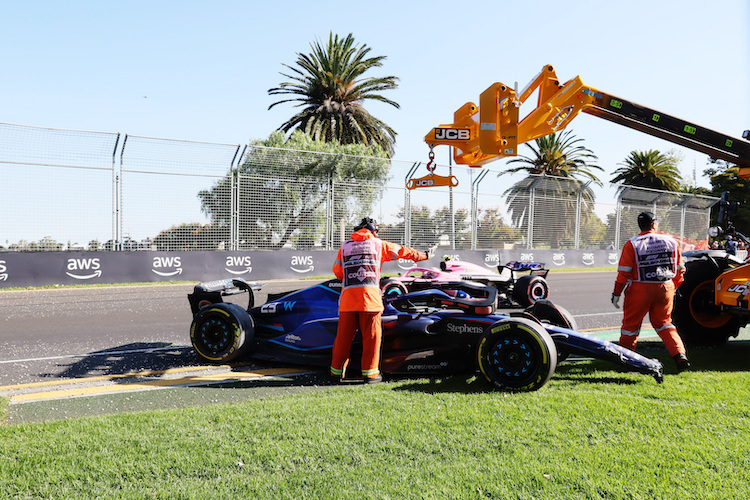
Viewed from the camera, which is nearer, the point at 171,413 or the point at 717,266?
the point at 171,413

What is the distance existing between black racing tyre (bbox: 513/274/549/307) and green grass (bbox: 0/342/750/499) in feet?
16.9

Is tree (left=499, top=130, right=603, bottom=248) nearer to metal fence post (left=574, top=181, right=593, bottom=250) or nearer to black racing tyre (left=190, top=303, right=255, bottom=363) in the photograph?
metal fence post (left=574, top=181, right=593, bottom=250)

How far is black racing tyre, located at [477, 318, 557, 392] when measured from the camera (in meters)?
4.53

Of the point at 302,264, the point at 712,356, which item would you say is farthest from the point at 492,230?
the point at 712,356

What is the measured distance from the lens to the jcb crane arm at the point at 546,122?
690 centimetres

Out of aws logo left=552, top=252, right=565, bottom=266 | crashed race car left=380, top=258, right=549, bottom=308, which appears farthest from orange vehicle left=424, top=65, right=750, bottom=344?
aws logo left=552, top=252, right=565, bottom=266

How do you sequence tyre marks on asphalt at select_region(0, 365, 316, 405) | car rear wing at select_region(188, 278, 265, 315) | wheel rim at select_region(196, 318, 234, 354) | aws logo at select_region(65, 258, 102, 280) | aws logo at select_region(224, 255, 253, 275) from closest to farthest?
tyre marks on asphalt at select_region(0, 365, 316, 405)
wheel rim at select_region(196, 318, 234, 354)
car rear wing at select_region(188, 278, 265, 315)
aws logo at select_region(65, 258, 102, 280)
aws logo at select_region(224, 255, 253, 275)

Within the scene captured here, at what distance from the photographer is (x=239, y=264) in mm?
16203

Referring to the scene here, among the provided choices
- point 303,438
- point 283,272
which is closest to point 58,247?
point 283,272

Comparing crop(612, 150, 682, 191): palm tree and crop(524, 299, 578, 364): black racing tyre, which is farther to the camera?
crop(612, 150, 682, 191): palm tree

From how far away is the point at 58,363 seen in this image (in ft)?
19.2

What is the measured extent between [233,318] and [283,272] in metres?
11.3

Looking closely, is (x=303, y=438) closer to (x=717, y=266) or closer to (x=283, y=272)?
(x=717, y=266)

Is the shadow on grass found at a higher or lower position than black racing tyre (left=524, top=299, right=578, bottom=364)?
lower
